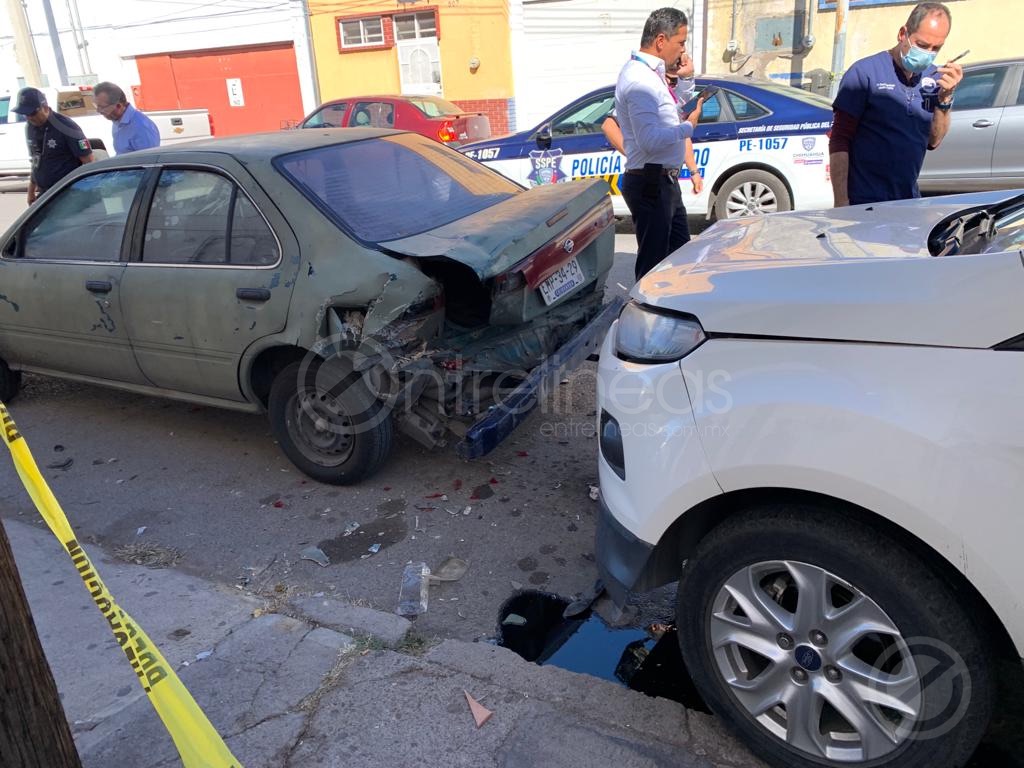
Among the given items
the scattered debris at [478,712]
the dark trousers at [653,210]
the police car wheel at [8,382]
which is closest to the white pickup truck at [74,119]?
the police car wheel at [8,382]

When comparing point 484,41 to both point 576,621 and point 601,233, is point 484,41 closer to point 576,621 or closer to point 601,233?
point 601,233

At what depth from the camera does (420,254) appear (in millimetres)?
3449

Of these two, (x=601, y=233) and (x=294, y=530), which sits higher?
(x=601, y=233)

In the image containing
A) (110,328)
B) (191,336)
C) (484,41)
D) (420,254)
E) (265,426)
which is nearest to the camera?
(420,254)

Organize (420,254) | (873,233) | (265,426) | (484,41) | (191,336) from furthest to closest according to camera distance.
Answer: (484,41) < (265,426) < (191,336) < (420,254) < (873,233)

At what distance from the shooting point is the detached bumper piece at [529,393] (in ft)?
11.2

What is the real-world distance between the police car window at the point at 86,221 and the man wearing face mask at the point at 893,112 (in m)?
3.88

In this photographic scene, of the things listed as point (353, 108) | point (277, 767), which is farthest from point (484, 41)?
point (277, 767)

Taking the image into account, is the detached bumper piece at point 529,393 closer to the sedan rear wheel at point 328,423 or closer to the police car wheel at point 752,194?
the sedan rear wheel at point 328,423

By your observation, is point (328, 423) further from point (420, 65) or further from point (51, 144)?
point (420, 65)

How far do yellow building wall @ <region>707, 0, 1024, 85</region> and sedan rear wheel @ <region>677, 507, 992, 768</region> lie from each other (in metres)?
14.8

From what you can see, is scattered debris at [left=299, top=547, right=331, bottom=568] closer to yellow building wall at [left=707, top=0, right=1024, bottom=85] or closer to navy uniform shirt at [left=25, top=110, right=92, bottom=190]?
navy uniform shirt at [left=25, top=110, right=92, bottom=190]

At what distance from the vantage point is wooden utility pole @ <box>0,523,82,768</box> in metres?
1.73

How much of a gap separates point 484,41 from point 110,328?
15354mm
